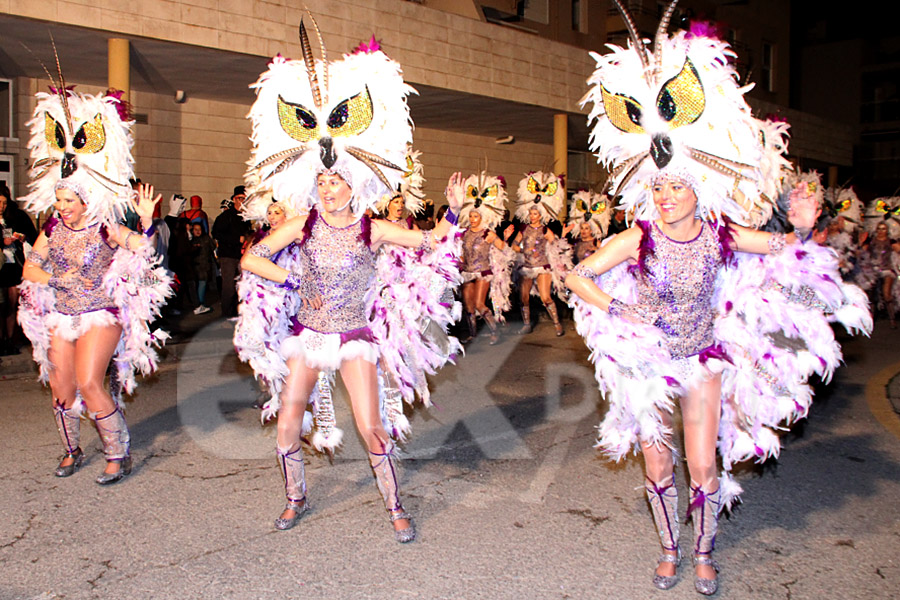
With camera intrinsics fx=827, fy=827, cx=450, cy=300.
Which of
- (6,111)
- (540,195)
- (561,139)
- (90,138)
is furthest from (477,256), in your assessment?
(6,111)

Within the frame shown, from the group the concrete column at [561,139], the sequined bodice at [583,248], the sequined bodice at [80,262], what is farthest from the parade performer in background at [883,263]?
the sequined bodice at [80,262]

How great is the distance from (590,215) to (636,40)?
1034 cm

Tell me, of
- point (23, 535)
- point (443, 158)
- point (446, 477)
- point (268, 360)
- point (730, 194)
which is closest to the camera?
point (730, 194)

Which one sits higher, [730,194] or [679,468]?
[730,194]

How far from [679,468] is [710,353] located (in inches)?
77.0

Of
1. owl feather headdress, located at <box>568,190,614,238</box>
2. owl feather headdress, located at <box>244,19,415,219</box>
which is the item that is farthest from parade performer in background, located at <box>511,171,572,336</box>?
owl feather headdress, located at <box>244,19,415,219</box>

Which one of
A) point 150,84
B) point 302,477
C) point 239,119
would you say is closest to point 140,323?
point 302,477

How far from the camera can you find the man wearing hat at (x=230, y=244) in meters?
12.8

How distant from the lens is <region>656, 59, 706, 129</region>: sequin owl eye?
394 centimetres

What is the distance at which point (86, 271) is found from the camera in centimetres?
540

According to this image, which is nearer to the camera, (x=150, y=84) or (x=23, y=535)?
(x=23, y=535)

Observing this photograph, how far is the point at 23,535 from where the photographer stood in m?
4.39

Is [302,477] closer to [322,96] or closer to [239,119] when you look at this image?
[322,96]

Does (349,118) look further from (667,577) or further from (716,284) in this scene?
(667,577)
